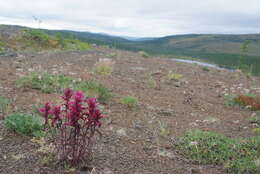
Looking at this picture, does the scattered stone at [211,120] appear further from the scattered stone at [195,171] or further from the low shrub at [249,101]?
the scattered stone at [195,171]

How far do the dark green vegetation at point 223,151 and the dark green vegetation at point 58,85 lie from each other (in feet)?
6.77

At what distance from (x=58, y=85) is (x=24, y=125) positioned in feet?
8.29

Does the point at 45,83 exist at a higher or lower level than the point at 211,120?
higher

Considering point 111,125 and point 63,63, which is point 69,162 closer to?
point 111,125

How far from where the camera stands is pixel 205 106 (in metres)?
6.34

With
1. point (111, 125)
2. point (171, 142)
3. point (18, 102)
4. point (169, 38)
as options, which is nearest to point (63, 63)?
point (18, 102)

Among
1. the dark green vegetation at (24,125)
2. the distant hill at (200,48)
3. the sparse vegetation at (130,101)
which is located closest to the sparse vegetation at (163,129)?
the sparse vegetation at (130,101)

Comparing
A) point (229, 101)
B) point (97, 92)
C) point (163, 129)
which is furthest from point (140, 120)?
point (229, 101)

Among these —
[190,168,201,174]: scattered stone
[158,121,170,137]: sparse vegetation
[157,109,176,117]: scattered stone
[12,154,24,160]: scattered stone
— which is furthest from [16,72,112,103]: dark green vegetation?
[190,168,201,174]: scattered stone

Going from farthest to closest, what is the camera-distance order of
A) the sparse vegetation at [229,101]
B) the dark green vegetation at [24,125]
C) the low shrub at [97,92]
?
the sparse vegetation at [229,101]
the low shrub at [97,92]
the dark green vegetation at [24,125]

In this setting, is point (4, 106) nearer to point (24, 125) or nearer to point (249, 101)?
point (24, 125)

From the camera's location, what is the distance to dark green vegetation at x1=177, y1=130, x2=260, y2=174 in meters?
3.34

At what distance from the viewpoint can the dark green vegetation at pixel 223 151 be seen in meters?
3.34

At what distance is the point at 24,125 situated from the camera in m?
3.48
